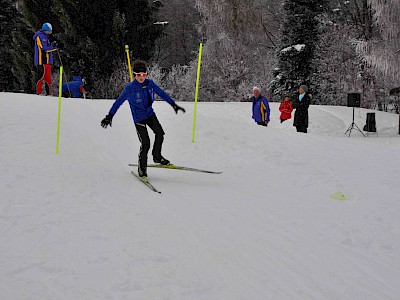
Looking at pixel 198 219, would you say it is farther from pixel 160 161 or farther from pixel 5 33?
pixel 5 33

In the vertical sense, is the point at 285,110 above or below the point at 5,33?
below

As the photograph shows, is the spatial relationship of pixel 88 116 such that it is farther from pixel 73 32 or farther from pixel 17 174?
pixel 73 32

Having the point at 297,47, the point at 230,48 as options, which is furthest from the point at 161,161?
the point at 230,48

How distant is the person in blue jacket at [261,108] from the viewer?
1146 cm

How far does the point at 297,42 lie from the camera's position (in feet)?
86.0

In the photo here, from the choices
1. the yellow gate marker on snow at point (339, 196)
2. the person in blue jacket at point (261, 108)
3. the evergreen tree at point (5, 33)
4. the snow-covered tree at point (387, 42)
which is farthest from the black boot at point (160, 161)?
the evergreen tree at point (5, 33)

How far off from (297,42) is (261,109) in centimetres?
1630

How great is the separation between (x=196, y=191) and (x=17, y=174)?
272 cm

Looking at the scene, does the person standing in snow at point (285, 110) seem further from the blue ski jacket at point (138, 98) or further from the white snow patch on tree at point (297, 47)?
the white snow patch on tree at point (297, 47)

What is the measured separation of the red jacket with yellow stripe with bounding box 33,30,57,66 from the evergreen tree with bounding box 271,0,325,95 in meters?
17.3

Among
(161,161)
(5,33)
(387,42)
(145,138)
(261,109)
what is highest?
(5,33)

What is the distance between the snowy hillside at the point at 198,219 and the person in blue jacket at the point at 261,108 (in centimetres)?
223

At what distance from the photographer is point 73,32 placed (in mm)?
21453

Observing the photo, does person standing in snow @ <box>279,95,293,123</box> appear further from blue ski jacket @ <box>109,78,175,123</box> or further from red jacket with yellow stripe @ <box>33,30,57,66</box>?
blue ski jacket @ <box>109,78,175,123</box>
